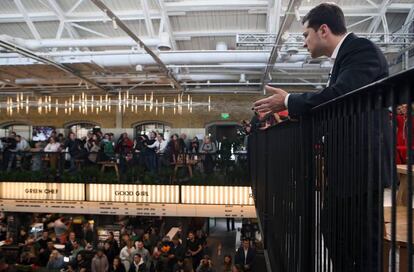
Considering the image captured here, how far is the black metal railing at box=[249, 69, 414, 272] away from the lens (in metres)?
0.82

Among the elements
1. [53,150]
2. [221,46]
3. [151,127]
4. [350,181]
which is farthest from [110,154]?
[350,181]

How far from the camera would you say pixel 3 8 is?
11.0m

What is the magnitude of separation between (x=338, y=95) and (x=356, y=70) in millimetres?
107

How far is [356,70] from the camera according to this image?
4.36ft

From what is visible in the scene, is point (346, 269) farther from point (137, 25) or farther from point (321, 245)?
point (137, 25)

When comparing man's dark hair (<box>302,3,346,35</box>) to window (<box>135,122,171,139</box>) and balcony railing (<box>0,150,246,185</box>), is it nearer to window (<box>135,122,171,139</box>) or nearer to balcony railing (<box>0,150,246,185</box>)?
balcony railing (<box>0,150,246,185</box>)

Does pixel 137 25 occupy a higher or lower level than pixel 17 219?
higher

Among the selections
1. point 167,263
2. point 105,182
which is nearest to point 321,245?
point 167,263

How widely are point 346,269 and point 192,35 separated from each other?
11.0 metres

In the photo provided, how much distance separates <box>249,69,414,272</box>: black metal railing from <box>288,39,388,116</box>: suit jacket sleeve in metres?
0.07

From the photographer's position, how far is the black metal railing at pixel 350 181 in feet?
2.70

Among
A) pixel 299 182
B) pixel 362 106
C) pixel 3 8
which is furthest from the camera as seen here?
pixel 3 8

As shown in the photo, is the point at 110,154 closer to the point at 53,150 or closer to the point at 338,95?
the point at 53,150

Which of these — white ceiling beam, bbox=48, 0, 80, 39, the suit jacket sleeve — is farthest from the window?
the suit jacket sleeve
